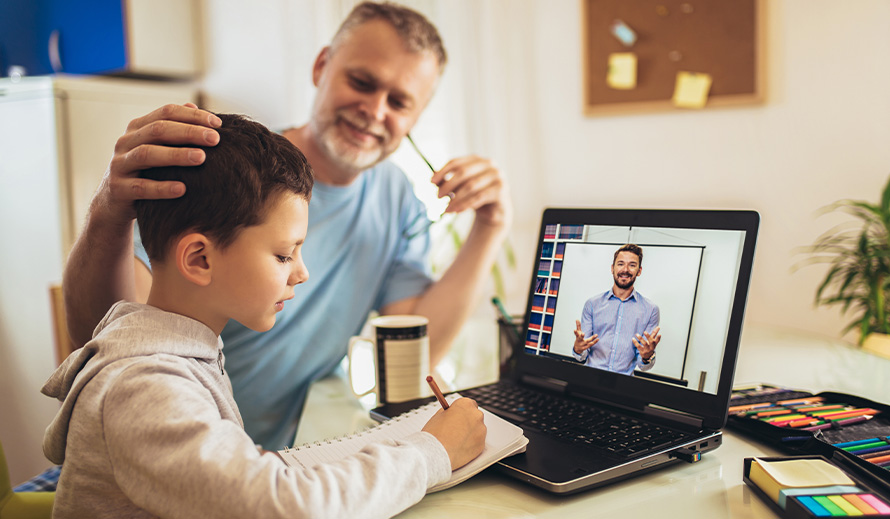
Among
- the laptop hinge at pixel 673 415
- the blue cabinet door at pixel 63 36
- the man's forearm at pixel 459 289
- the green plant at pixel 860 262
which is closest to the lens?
the laptop hinge at pixel 673 415

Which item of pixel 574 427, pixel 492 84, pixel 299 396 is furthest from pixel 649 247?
pixel 492 84

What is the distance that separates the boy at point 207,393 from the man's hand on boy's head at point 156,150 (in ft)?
0.05

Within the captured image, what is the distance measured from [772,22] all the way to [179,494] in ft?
7.88

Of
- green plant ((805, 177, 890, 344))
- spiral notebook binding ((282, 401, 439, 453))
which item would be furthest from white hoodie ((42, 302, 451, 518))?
green plant ((805, 177, 890, 344))

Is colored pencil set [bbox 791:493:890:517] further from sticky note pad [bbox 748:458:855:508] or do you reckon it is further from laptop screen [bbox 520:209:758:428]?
laptop screen [bbox 520:209:758:428]

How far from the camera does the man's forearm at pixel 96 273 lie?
876mm

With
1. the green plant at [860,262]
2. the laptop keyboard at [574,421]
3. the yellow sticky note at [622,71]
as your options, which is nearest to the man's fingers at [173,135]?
the laptop keyboard at [574,421]

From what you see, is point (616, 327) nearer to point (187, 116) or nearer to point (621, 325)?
point (621, 325)

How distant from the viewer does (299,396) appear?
1.29 m

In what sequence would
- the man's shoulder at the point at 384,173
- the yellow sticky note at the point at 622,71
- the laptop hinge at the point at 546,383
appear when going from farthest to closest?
the yellow sticky note at the point at 622,71, the man's shoulder at the point at 384,173, the laptop hinge at the point at 546,383

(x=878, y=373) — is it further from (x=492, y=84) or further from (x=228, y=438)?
(x=492, y=84)

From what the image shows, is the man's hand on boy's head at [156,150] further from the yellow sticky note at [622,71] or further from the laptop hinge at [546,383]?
the yellow sticky note at [622,71]

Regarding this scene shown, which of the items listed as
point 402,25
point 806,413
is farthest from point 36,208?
point 806,413

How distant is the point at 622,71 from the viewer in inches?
100
